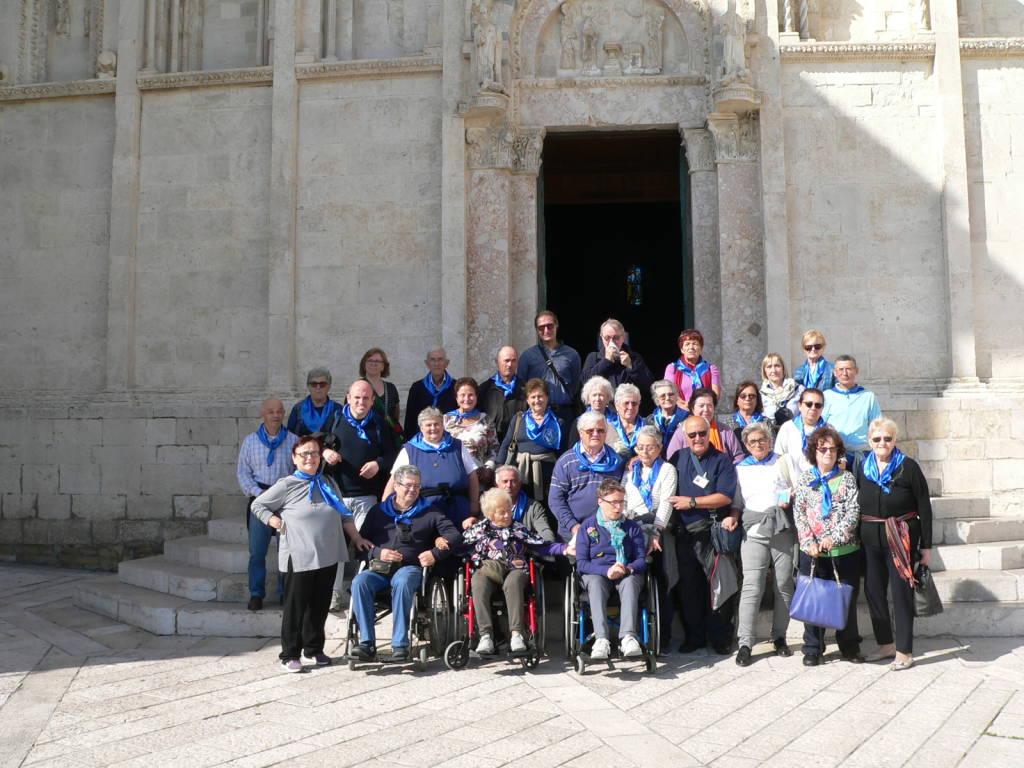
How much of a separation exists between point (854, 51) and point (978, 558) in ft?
18.6

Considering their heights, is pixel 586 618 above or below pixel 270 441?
below

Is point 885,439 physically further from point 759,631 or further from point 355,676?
point 355,676

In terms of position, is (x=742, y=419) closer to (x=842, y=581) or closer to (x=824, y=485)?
(x=824, y=485)

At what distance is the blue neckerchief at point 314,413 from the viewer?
309 inches

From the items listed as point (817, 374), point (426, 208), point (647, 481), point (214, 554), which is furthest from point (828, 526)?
point (426, 208)

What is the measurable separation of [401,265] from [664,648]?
566 centimetres

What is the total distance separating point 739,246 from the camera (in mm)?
10422

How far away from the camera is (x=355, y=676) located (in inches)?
246

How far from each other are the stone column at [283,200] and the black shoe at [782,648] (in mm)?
6169

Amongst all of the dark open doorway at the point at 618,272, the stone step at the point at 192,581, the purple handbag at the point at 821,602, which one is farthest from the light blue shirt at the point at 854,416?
the dark open doorway at the point at 618,272

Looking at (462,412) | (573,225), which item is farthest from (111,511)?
(573,225)

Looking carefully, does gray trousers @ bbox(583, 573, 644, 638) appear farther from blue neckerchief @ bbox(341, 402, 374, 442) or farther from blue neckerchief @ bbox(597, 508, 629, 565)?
blue neckerchief @ bbox(341, 402, 374, 442)

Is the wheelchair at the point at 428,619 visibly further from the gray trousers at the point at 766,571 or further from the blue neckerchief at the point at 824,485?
the blue neckerchief at the point at 824,485

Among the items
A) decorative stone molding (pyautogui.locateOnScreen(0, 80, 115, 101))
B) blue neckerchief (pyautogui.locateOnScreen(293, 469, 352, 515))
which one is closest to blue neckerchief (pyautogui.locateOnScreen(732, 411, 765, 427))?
blue neckerchief (pyautogui.locateOnScreen(293, 469, 352, 515))
